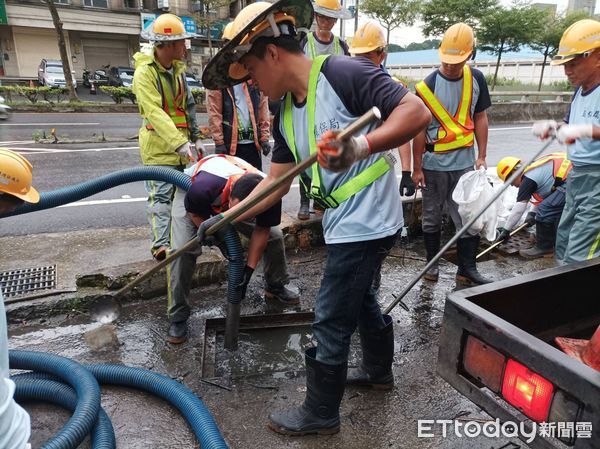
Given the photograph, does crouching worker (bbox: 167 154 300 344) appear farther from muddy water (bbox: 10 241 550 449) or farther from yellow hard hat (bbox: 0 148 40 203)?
yellow hard hat (bbox: 0 148 40 203)

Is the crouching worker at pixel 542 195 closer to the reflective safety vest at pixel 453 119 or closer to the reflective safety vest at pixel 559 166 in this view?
the reflective safety vest at pixel 559 166

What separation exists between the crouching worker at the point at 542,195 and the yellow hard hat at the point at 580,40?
1.56 meters

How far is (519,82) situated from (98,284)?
3362 cm

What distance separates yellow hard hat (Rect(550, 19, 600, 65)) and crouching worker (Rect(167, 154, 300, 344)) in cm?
212

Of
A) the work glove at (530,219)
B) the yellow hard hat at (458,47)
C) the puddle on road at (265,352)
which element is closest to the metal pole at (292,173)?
the puddle on road at (265,352)

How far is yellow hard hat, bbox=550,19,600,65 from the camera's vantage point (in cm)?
282

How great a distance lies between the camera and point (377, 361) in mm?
2619

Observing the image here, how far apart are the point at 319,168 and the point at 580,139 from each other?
5.93ft

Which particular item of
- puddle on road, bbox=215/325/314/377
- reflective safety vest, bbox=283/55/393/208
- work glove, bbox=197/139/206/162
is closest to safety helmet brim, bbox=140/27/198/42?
work glove, bbox=197/139/206/162

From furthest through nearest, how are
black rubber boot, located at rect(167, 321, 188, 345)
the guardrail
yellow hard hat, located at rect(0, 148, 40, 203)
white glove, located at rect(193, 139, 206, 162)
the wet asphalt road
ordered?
1. the guardrail
2. the wet asphalt road
3. white glove, located at rect(193, 139, 206, 162)
4. black rubber boot, located at rect(167, 321, 188, 345)
5. yellow hard hat, located at rect(0, 148, 40, 203)

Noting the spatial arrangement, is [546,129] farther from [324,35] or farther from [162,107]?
[162,107]

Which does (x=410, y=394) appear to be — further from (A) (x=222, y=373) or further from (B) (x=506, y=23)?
(B) (x=506, y=23)

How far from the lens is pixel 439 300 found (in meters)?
3.81

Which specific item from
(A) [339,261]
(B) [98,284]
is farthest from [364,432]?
(B) [98,284]
